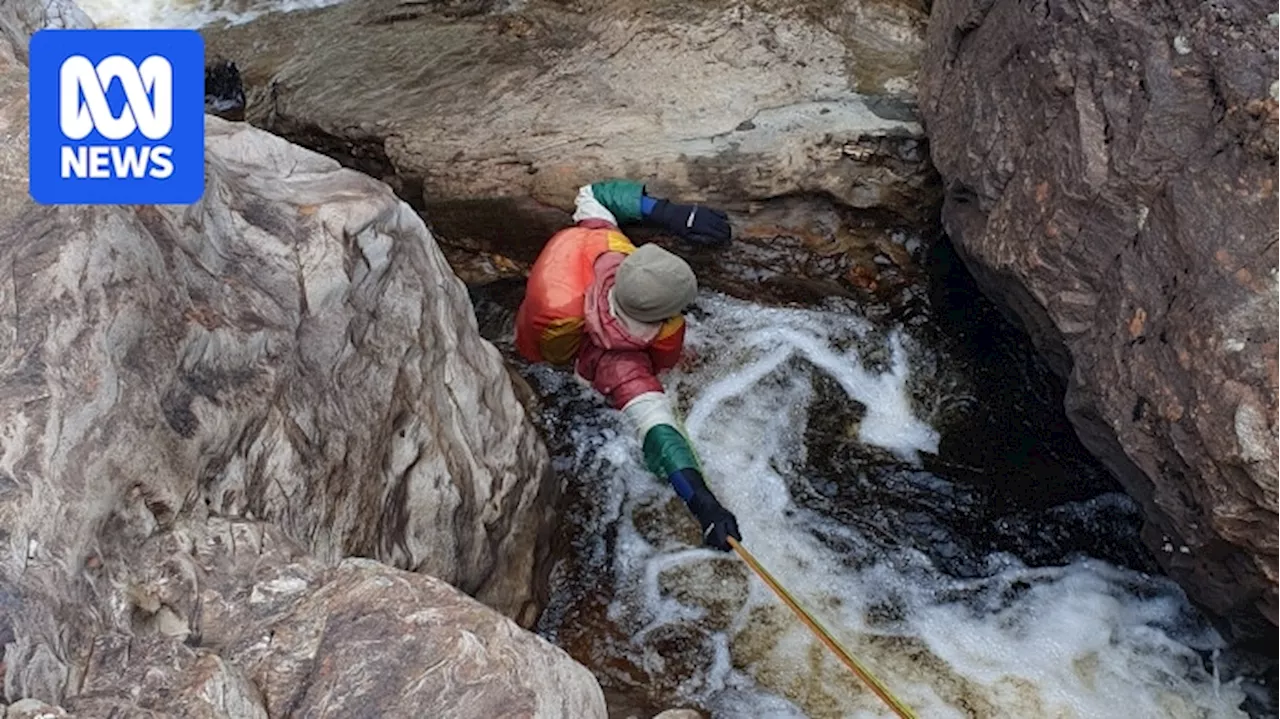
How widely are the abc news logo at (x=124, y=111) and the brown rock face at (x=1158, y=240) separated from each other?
311 centimetres

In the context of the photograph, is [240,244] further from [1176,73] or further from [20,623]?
[1176,73]

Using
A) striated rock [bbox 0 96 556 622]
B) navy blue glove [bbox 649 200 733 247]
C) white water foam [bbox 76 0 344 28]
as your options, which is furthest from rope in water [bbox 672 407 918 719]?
white water foam [bbox 76 0 344 28]

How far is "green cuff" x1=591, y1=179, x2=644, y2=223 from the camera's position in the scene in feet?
17.3

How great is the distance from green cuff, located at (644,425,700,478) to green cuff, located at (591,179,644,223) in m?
1.21

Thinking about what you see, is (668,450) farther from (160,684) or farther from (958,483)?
(160,684)

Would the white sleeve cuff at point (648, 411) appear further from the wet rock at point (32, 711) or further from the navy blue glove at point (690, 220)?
the wet rock at point (32, 711)

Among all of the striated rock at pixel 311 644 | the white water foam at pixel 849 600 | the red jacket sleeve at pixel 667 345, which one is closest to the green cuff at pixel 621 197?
the red jacket sleeve at pixel 667 345

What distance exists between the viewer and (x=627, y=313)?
4570 millimetres

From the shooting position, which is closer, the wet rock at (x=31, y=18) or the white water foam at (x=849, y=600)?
the wet rock at (x=31, y=18)

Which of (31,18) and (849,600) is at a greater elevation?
(31,18)

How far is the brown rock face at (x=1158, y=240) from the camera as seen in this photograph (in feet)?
11.2

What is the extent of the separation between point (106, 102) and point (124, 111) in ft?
0.18

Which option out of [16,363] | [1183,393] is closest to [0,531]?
[16,363]

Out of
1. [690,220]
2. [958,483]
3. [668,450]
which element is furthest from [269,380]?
[958,483]
